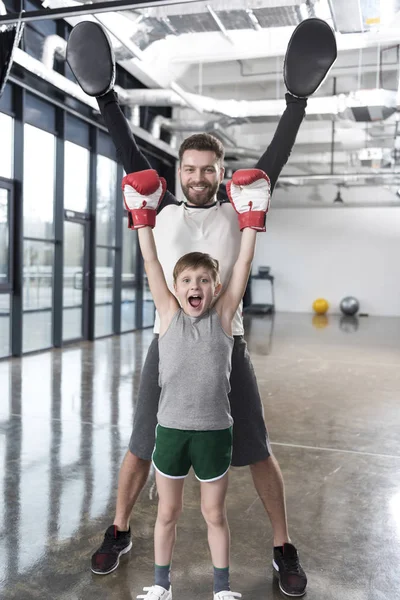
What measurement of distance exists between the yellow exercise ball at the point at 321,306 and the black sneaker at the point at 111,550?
40.0 ft

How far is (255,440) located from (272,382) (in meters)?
3.52

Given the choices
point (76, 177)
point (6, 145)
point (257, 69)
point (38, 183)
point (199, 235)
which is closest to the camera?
point (199, 235)

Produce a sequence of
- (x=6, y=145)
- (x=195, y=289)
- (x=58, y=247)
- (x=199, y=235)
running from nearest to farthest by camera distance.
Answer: (x=195, y=289) < (x=199, y=235) < (x=6, y=145) < (x=58, y=247)

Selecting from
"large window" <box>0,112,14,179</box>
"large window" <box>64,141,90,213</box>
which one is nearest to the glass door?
"large window" <box>64,141,90,213</box>

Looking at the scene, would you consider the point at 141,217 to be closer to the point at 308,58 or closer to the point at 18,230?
the point at 308,58

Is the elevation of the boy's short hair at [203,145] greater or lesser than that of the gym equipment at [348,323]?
greater

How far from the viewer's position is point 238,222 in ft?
6.40

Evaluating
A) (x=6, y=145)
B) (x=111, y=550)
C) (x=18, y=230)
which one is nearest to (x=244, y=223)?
(x=111, y=550)

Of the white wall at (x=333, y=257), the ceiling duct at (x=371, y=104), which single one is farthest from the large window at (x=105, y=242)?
the white wall at (x=333, y=257)

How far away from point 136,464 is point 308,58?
5.25 ft

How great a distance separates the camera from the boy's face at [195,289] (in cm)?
170

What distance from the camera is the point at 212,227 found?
6.28 ft

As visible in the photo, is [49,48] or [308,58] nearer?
[308,58]

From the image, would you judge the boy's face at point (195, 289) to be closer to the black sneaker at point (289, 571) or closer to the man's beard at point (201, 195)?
the man's beard at point (201, 195)
